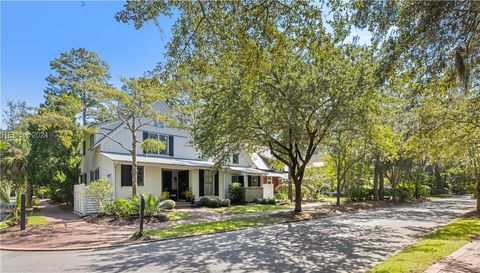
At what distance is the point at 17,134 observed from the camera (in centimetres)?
2847

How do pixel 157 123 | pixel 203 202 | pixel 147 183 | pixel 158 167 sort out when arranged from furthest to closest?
pixel 157 123 → pixel 203 202 → pixel 158 167 → pixel 147 183

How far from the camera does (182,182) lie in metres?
27.0

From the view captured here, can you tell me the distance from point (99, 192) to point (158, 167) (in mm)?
5652

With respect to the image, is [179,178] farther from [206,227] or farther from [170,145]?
[206,227]

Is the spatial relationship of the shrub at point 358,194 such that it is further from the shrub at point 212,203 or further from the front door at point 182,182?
the front door at point 182,182

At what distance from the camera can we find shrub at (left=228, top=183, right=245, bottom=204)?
28.0 metres

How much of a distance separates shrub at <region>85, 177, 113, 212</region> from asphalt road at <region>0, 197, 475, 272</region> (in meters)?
8.40

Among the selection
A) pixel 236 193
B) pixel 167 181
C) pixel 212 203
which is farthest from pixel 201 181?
pixel 236 193

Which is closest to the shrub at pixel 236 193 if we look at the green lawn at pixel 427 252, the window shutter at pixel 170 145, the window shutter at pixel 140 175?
the window shutter at pixel 170 145

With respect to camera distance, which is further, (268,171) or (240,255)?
(268,171)

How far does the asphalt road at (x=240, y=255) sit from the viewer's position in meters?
7.96

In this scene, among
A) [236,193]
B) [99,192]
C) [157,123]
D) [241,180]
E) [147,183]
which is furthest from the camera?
[241,180]

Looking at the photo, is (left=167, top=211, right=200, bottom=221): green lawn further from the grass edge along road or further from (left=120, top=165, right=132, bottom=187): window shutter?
the grass edge along road

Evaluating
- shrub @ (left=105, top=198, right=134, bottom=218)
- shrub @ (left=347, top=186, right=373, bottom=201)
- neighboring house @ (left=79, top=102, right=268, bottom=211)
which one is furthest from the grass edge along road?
shrub @ (left=347, top=186, right=373, bottom=201)
